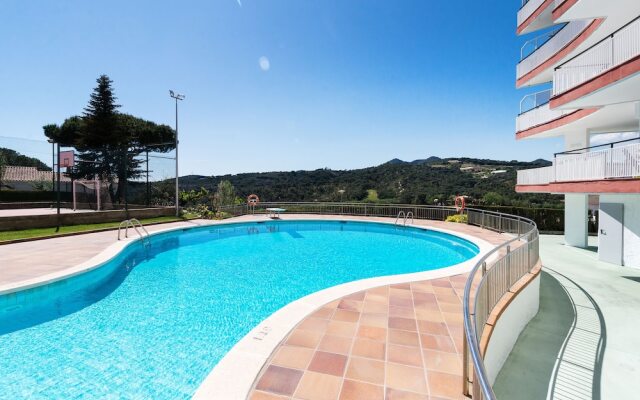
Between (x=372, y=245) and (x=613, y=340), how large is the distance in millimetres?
8102

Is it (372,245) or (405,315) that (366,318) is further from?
(372,245)

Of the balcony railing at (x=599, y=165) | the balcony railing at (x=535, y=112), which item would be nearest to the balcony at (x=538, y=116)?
the balcony railing at (x=535, y=112)

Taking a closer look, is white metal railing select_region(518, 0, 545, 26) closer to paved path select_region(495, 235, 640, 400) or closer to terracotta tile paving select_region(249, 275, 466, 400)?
paved path select_region(495, 235, 640, 400)

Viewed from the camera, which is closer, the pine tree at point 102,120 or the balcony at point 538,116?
the balcony at point 538,116

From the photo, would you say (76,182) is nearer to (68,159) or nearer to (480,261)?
(68,159)

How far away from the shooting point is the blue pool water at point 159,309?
11.6 ft

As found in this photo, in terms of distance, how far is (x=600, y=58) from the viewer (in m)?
7.77

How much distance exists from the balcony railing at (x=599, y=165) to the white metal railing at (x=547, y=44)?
4868 millimetres

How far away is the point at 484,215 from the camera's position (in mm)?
13789

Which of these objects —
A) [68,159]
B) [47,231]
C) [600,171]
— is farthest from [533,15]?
[68,159]

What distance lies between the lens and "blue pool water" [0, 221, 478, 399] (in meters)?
3.53

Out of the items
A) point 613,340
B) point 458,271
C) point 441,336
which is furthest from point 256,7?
point 613,340

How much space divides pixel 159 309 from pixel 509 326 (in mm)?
6373

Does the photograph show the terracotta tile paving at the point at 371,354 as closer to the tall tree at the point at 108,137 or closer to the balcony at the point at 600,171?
the balcony at the point at 600,171
